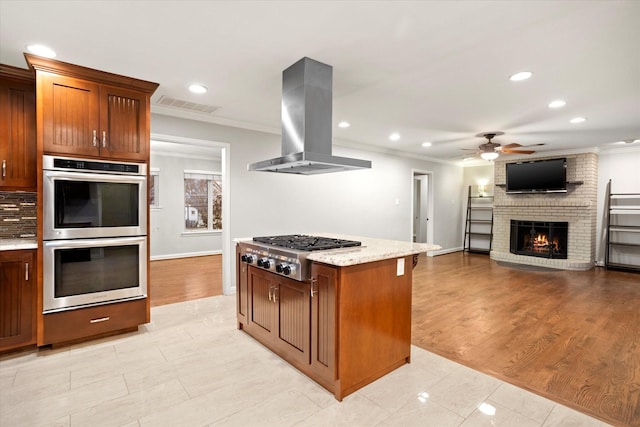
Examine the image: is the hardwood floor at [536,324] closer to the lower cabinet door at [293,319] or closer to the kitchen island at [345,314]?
the kitchen island at [345,314]

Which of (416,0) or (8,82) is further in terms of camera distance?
(8,82)

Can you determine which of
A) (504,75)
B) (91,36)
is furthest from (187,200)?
(504,75)

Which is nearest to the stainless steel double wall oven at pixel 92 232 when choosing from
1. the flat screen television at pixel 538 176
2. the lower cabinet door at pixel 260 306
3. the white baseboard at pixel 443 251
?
the lower cabinet door at pixel 260 306

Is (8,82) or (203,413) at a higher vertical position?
(8,82)

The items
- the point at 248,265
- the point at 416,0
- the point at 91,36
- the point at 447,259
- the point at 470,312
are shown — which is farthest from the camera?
the point at 447,259

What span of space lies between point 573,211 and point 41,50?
831 centimetres

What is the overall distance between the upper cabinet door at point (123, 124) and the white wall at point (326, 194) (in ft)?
3.07

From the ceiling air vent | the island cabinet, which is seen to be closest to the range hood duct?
the island cabinet

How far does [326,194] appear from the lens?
5.72m

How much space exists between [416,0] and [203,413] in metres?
2.73

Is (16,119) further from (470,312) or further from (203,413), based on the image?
(470,312)

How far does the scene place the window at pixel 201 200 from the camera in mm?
7587

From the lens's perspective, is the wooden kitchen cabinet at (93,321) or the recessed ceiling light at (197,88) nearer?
the wooden kitchen cabinet at (93,321)

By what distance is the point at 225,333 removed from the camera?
125 inches
